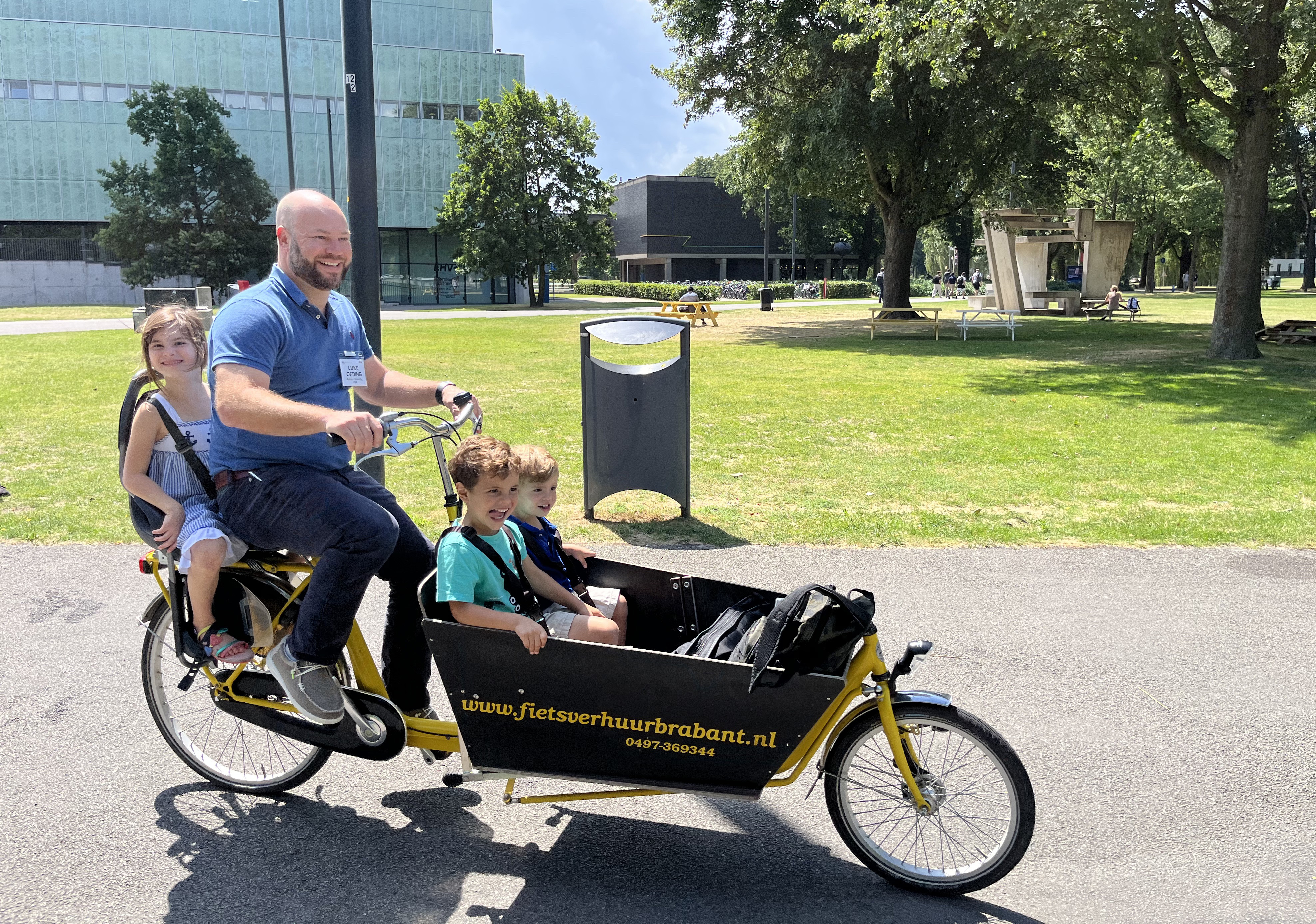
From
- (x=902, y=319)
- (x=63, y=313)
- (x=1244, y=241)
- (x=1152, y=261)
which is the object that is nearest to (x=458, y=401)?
(x=1244, y=241)

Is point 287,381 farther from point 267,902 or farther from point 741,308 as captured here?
point 741,308

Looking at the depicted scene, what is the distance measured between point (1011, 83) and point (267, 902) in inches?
1013

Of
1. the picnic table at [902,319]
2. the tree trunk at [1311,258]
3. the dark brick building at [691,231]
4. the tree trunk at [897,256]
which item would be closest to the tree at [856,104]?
the tree trunk at [897,256]

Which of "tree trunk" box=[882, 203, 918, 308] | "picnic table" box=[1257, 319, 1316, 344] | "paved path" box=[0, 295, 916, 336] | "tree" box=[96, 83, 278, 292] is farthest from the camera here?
"tree" box=[96, 83, 278, 292]

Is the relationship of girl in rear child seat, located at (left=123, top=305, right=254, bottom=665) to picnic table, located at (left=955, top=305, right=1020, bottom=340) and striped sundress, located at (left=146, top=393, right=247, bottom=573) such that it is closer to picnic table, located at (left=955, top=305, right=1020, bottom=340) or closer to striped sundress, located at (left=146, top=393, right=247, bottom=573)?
striped sundress, located at (left=146, top=393, right=247, bottom=573)

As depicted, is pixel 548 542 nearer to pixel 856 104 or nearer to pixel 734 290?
pixel 856 104

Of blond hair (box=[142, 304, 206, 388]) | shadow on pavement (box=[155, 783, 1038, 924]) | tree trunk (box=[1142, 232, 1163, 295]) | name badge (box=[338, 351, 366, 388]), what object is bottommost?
shadow on pavement (box=[155, 783, 1038, 924])

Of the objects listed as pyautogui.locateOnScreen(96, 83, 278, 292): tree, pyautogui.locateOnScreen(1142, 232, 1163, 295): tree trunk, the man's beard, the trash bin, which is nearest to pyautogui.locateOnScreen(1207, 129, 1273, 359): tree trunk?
the trash bin

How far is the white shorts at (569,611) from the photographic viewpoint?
3160 mm

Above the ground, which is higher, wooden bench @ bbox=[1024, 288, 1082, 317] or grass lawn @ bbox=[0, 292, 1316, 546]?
wooden bench @ bbox=[1024, 288, 1082, 317]

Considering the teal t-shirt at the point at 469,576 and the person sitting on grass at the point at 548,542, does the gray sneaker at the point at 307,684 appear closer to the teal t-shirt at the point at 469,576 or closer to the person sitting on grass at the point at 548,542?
the teal t-shirt at the point at 469,576

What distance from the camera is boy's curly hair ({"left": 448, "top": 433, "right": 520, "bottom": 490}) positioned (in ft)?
9.80

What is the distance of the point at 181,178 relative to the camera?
47688 mm

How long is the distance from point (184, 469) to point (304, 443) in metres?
0.57
